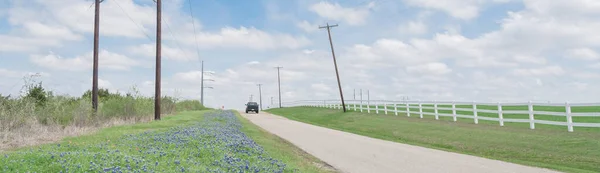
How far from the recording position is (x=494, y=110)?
2792 cm

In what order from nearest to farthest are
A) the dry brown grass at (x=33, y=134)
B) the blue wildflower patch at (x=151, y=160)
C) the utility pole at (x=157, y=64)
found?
the blue wildflower patch at (x=151, y=160)
the dry brown grass at (x=33, y=134)
the utility pole at (x=157, y=64)

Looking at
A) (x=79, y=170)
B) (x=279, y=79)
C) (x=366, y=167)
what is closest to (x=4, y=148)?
(x=79, y=170)

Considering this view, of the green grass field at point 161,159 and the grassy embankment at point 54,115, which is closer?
the green grass field at point 161,159

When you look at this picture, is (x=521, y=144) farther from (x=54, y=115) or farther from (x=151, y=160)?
(x=54, y=115)

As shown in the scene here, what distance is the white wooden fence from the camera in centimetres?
2420

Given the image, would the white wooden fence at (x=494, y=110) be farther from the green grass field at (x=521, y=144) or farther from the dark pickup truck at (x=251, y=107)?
the dark pickup truck at (x=251, y=107)

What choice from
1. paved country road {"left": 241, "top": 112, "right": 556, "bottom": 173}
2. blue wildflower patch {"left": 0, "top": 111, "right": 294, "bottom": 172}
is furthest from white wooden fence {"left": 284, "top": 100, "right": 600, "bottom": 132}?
blue wildflower patch {"left": 0, "top": 111, "right": 294, "bottom": 172}

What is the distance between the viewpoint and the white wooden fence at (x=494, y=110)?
24.2 meters

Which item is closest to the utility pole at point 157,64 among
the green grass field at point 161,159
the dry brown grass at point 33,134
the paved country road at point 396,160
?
the dry brown grass at point 33,134

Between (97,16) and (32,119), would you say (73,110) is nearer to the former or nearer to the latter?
(32,119)

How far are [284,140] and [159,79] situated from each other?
14.4 m

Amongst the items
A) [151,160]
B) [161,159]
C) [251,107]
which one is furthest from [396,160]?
[251,107]

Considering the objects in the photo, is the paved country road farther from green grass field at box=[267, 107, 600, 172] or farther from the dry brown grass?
the dry brown grass

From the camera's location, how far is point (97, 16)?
98.1 ft
